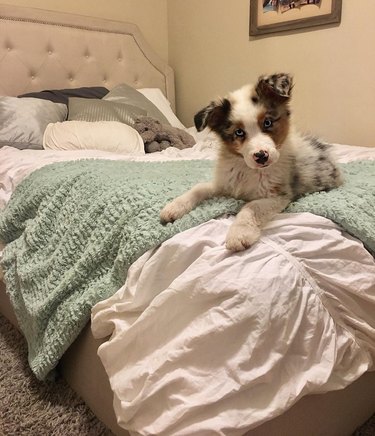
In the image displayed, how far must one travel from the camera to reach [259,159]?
1.05 metres

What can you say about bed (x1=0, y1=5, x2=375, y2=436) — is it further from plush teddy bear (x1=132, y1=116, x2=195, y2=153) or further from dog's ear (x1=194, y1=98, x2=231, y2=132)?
plush teddy bear (x1=132, y1=116, x2=195, y2=153)

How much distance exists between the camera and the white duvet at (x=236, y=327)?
2.48 ft

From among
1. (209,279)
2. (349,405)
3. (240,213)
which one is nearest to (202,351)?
(209,279)

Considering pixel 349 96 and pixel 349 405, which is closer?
pixel 349 405

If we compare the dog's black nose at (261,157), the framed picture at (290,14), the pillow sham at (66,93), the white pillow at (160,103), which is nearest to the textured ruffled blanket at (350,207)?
the dog's black nose at (261,157)

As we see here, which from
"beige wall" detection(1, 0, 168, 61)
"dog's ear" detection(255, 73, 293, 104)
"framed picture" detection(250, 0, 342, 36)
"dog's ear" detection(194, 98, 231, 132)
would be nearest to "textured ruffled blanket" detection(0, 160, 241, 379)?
"dog's ear" detection(194, 98, 231, 132)

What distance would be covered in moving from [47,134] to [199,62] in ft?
5.29

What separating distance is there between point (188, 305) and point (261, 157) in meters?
0.45

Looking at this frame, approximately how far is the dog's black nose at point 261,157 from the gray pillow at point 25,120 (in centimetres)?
156

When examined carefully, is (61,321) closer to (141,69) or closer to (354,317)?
(354,317)

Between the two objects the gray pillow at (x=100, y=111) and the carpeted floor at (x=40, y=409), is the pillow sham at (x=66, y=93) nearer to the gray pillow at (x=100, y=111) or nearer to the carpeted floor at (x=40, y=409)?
the gray pillow at (x=100, y=111)

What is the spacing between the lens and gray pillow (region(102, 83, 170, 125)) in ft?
8.99

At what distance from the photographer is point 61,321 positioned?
1.15 metres

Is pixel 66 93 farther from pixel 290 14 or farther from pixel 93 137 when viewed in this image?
pixel 290 14
